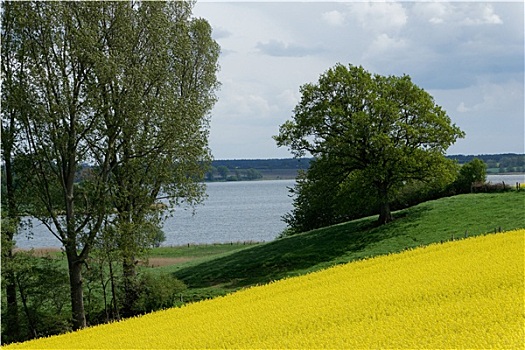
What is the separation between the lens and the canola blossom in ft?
47.1

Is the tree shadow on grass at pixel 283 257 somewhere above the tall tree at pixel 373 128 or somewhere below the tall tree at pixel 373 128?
below

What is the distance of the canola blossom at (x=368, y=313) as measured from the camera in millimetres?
14367

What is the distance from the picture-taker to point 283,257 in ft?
142

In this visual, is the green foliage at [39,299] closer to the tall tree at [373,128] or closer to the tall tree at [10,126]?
the tall tree at [10,126]

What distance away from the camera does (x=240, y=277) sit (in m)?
40.5

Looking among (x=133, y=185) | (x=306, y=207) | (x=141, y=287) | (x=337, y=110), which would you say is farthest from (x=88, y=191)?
(x=306, y=207)

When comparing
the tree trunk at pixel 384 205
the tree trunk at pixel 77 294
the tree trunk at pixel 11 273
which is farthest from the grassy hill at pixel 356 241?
the tree trunk at pixel 11 273

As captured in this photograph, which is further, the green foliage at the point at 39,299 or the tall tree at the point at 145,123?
the tall tree at the point at 145,123

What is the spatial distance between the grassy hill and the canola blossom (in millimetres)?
11992

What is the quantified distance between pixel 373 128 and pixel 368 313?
2715 cm

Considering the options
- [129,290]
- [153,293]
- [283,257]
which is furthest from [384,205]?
[129,290]

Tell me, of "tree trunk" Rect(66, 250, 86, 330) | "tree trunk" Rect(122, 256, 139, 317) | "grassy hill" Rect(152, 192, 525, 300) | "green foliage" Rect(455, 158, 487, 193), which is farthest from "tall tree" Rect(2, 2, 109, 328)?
"green foliage" Rect(455, 158, 487, 193)

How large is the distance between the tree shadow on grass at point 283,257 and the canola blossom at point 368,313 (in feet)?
45.3

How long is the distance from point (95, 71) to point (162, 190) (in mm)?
8882
